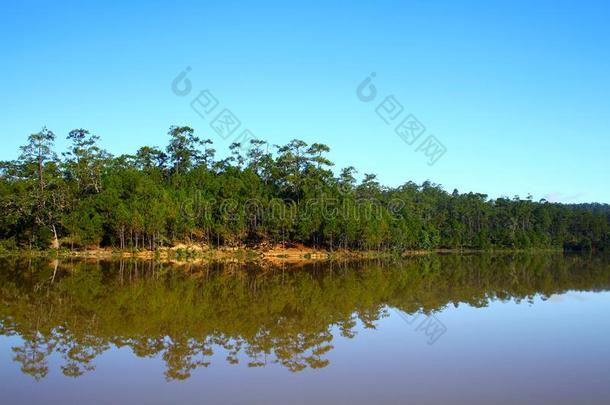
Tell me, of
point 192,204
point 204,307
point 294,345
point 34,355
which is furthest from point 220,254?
point 34,355

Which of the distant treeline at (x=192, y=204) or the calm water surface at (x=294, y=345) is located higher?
the distant treeline at (x=192, y=204)

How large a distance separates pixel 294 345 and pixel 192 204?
142ft

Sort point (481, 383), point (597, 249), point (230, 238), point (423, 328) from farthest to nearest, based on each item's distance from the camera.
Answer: point (597, 249)
point (230, 238)
point (423, 328)
point (481, 383)

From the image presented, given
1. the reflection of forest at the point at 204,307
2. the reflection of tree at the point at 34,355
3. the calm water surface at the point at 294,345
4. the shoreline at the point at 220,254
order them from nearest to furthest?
→ the calm water surface at the point at 294,345
the reflection of tree at the point at 34,355
the reflection of forest at the point at 204,307
the shoreline at the point at 220,254

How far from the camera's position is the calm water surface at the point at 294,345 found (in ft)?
32.9

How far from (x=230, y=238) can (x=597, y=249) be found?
79064 mm

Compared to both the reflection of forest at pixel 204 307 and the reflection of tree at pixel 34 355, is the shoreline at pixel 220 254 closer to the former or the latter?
the reflection of forest at pixel 204 307

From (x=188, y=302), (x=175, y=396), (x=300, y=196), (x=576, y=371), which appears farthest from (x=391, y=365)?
(x=300, y=196)

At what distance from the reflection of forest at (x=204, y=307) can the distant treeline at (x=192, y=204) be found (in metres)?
14.3

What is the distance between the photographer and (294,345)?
45.3ft

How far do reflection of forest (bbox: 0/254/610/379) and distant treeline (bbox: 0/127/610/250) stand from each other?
562 inches

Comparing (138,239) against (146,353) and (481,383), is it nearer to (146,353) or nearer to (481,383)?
(146,353)

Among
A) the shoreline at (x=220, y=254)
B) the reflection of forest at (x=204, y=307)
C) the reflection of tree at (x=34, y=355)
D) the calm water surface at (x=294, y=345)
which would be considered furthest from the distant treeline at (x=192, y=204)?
the reflection of tree at (x=34, y=355)

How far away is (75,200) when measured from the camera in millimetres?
52031
